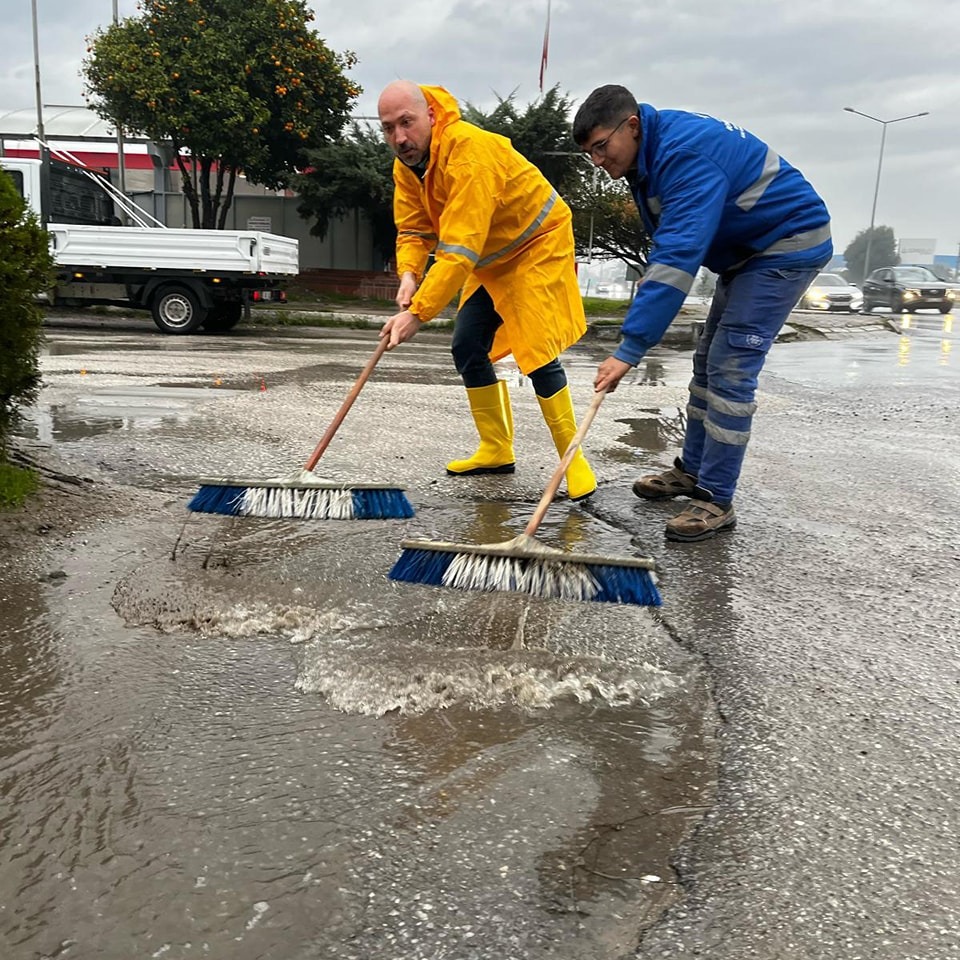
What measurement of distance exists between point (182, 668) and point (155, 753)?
1.50 feet

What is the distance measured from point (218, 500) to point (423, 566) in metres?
1.22

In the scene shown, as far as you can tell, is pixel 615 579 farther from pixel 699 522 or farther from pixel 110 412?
pixel 110 412

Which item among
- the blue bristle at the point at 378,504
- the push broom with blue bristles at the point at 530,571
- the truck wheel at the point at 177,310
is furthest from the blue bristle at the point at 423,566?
the truck wheel at the point at 177,310

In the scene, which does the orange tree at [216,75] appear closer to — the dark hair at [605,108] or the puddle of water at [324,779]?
the dark hair at [605,108]

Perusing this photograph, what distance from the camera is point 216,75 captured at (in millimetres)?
21375

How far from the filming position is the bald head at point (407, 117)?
3.74 metres

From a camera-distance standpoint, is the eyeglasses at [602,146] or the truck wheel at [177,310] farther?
the truck wheel at [177,310]

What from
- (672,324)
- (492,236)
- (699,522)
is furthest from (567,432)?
(672,324)

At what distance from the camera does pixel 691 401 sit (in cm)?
462

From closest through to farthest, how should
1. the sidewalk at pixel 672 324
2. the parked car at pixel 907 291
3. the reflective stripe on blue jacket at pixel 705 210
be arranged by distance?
the reflective stripe on blue jacket at pixel 705 210 → the sidewalk at pixel 672 324 → the parked car at pixel 907 291

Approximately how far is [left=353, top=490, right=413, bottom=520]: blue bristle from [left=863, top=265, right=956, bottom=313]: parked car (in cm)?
2811

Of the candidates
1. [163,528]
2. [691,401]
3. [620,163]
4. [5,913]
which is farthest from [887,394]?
[5,913]

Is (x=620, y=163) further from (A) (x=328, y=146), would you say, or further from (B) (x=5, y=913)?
(A) (x=328, y=146)

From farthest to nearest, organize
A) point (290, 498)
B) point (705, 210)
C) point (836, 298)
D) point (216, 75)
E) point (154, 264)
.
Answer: point (836, 298) → point (216, 75) → point (154, 264) → point (290, 498) → point (705, 210)
